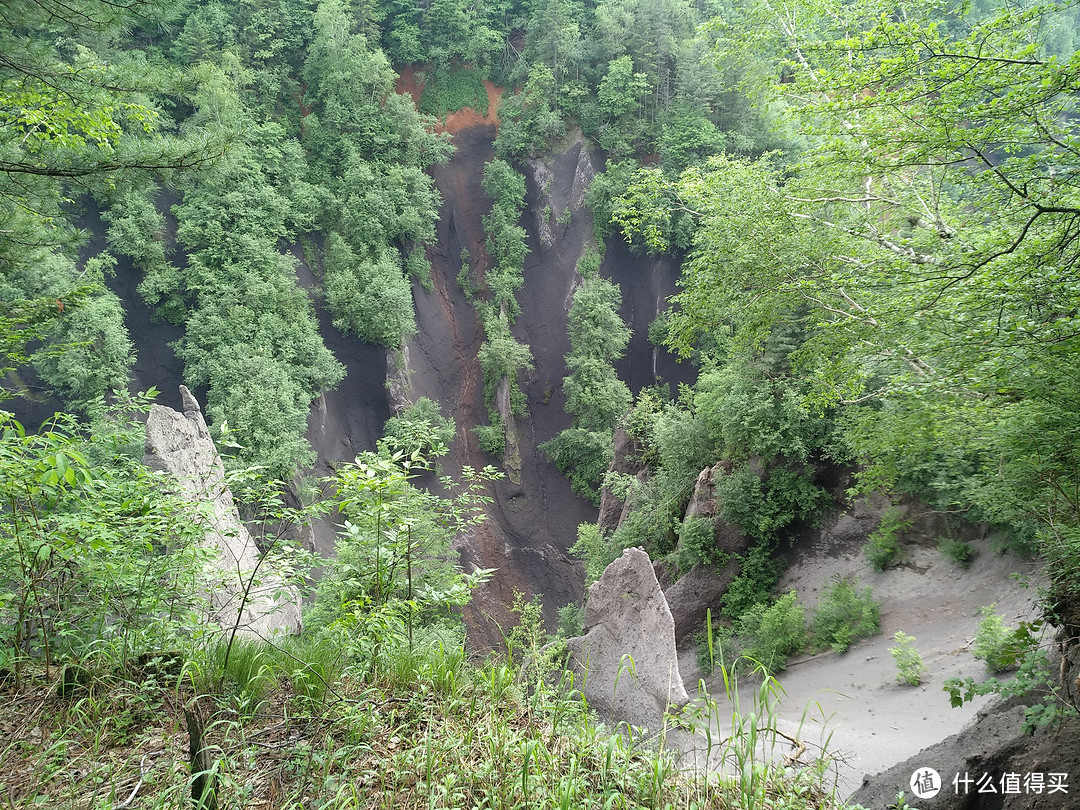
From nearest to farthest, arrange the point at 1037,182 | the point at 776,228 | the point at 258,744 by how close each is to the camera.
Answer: the point at 258,744
the point at 1037,182
the point at 776,228

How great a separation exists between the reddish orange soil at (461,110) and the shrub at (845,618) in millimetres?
24836

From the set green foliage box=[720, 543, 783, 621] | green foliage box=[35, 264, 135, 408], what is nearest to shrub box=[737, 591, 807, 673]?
green foliage box=[720, 543, 783, 621]

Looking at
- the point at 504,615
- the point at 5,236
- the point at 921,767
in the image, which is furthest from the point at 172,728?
the point at 504,615

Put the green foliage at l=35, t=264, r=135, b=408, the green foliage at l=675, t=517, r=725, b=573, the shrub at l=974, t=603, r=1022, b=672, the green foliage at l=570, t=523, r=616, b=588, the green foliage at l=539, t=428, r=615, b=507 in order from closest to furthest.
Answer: the shrub at l=974, t=603, r=1022, b=672 → the green foliage at l=675, t=517, r=725, b=573 → the green foliage at l=35, t=264, r=135, b=408 → the green foliage at l=570, t=523, r=616, b=588 → the green foliage at l=539, t=428, r=615, b=507

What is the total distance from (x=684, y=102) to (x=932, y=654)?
21.8 m

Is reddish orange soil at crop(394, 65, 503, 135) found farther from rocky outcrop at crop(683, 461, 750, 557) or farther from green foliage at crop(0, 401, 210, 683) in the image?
green foliage at crop(0, 401, 210, 683)

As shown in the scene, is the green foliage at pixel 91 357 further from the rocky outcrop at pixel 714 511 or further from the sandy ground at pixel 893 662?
the sandy ground at pixel 893 662

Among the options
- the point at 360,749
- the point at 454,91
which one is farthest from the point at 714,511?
the point at 454,91

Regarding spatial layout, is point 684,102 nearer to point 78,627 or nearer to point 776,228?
point 776,228

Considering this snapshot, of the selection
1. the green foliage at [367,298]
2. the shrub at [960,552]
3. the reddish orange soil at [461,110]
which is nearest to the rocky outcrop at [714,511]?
the shrub at [960,552]

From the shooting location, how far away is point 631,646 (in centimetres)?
616

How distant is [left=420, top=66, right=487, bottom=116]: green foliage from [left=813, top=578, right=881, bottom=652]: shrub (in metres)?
25.6

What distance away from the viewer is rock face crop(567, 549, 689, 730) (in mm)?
5523

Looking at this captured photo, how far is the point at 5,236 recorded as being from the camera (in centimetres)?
546
